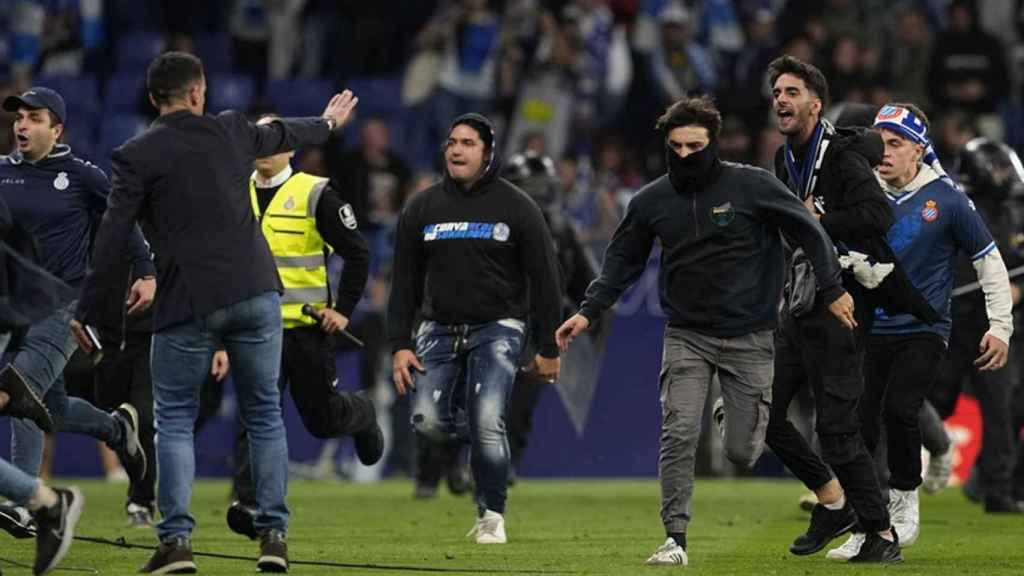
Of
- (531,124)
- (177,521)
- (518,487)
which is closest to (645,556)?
(177,521)

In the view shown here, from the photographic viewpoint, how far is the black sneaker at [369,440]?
12.6 metres

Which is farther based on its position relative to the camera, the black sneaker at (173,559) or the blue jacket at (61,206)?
the blue jacket at (61,206)

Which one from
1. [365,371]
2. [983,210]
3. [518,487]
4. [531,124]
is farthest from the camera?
[531,124]

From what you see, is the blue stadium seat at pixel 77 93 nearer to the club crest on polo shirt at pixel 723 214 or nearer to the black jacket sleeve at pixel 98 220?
the black jacket sleeve at pixel 98 220

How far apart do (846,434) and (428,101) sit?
1289cm

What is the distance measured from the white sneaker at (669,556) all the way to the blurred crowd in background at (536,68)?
1064 centimetres

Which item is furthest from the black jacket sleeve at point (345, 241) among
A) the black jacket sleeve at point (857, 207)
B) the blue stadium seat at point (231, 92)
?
A: the blue stadium seat at point (231, 92)

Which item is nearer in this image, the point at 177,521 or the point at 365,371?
the point at 177,521

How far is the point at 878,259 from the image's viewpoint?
1088cm

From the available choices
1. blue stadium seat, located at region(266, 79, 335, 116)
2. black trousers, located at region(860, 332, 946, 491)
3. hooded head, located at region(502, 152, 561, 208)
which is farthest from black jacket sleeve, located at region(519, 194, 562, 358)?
blue stadium seat, located at region(266, 79, 335, 116)

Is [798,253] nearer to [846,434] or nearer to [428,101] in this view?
[846,434]

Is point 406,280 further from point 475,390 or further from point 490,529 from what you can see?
point 490,529

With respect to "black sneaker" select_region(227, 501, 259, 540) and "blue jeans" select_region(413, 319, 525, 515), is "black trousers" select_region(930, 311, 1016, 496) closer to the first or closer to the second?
"blue jeans" select_region(413, 319, 525, 515)

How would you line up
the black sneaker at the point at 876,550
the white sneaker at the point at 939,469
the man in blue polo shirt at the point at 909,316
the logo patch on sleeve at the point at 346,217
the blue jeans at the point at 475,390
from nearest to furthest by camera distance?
the black sneaker at the point at 876,550, the man in blue polo shirt at the point at 909,316, the blue jeans at the point at 475,390, the logo patch on sleeve at the point at 346,217, the white sneaker at the point at 939,469
